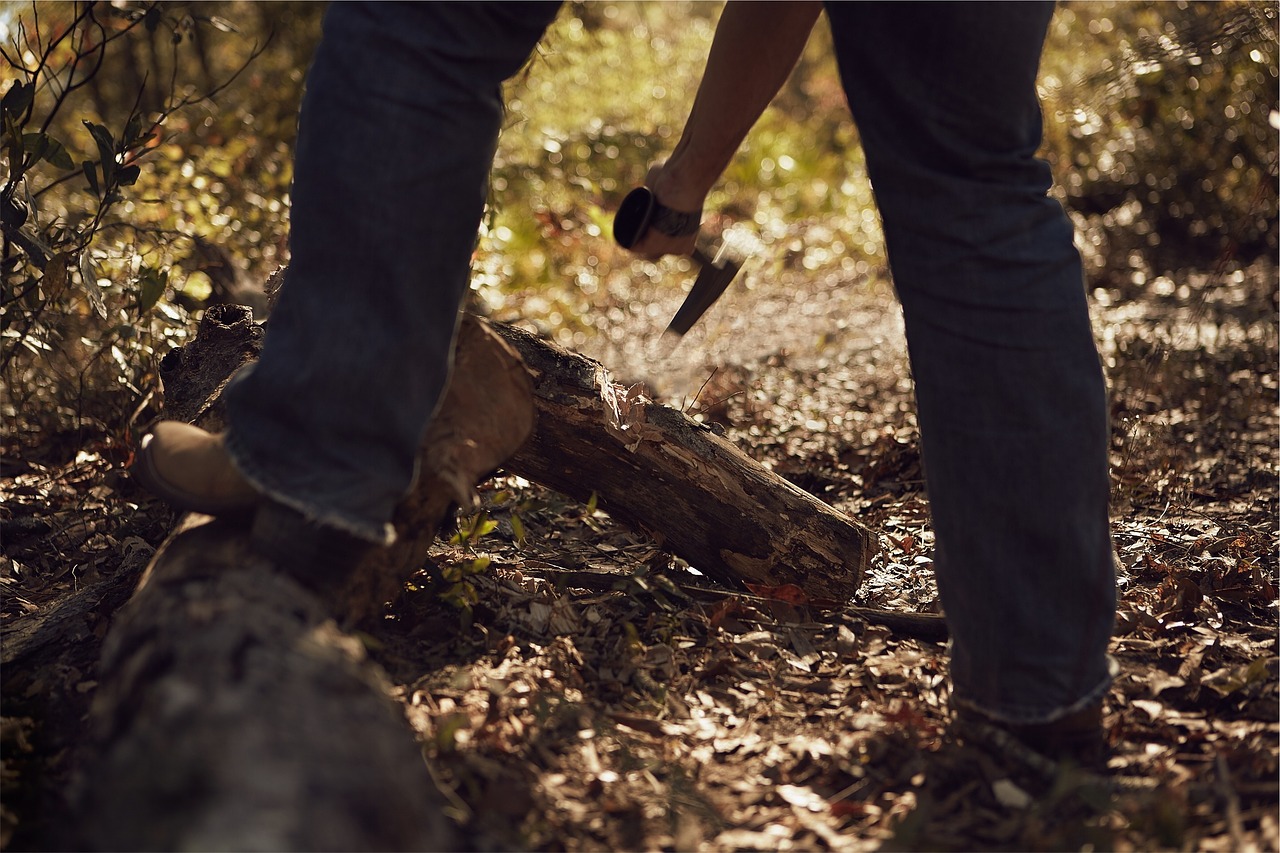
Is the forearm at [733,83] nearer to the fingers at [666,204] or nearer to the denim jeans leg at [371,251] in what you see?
the fingers at [666,204]

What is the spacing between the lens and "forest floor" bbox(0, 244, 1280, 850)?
4.83ft

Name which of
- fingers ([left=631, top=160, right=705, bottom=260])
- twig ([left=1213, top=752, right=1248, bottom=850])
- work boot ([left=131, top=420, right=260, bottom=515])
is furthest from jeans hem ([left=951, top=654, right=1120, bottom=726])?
work boot ([left=131, top=420, right=260, bottom=515])

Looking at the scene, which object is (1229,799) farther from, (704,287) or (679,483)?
(704,287)

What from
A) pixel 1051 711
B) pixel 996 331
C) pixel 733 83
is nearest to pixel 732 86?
pixel 733 83

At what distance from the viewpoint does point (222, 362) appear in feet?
7.90

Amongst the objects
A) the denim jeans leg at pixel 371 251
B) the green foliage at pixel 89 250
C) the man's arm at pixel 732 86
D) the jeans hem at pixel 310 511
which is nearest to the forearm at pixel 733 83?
the man's arm at pixel 732 86

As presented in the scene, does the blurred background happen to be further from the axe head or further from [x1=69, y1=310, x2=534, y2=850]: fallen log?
[x1=69, y1=310, x2=534, y2=850]: fallen log

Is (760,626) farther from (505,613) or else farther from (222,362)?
(222,362)

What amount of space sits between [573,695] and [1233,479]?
229 centimetres

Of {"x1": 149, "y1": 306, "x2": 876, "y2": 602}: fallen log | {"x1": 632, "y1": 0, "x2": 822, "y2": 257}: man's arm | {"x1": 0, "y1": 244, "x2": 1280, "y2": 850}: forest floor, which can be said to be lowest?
{"x1": 0, "y1": 244, "x2": 1280, "y2": 850}: forest floor

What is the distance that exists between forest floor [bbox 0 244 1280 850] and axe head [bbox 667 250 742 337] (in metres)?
0.55

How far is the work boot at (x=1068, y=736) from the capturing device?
1577mm

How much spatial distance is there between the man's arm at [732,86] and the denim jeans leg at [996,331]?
0.40 metres

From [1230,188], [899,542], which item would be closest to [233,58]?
[1230,188]
